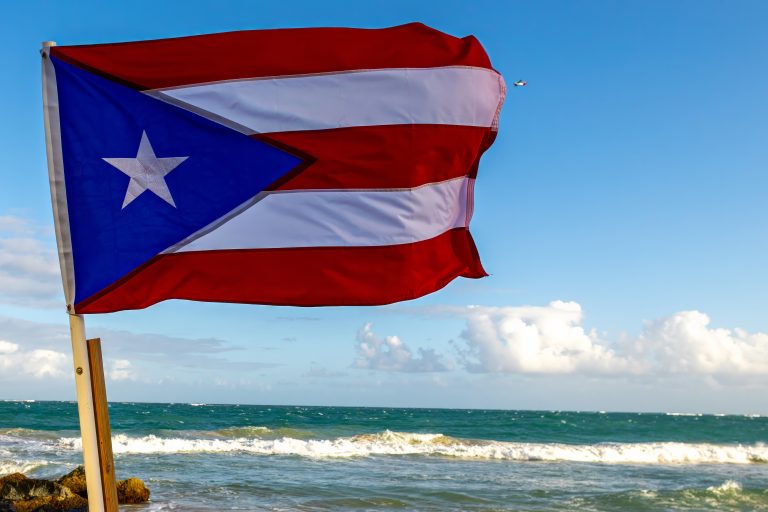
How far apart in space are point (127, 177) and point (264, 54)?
1109 mm

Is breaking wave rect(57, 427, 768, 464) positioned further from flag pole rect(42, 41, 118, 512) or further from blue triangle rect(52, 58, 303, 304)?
flag pole rect(42, 41, 118, 512)

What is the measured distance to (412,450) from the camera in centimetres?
2916

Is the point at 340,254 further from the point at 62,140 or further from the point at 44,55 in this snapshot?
the point at 44,55

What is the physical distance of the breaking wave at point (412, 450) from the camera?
27688 mm

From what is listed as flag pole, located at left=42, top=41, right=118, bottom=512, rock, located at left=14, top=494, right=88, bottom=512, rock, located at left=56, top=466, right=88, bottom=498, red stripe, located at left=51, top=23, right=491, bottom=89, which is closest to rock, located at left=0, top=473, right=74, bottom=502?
rock, located at left=56, top=466, right=88, bottom=498

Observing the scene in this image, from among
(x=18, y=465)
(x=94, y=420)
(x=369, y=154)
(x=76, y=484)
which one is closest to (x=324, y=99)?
(x=369, y=154)

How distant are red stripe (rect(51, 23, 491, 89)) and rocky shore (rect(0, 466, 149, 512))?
29.2ft

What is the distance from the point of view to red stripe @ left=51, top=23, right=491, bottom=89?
4.57 meters

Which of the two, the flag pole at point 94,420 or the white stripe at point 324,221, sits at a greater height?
the white stripe at point 324,221

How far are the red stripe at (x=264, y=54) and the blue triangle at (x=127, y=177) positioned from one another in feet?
0.41

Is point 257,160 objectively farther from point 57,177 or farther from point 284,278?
point 57,177

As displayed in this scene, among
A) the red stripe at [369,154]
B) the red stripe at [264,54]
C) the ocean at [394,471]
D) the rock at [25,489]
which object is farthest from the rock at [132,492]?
the red stripe at [264,54]

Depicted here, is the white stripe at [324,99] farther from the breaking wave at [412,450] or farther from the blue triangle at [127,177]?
the breaking wave at [412,450]

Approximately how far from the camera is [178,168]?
4.62 meters
